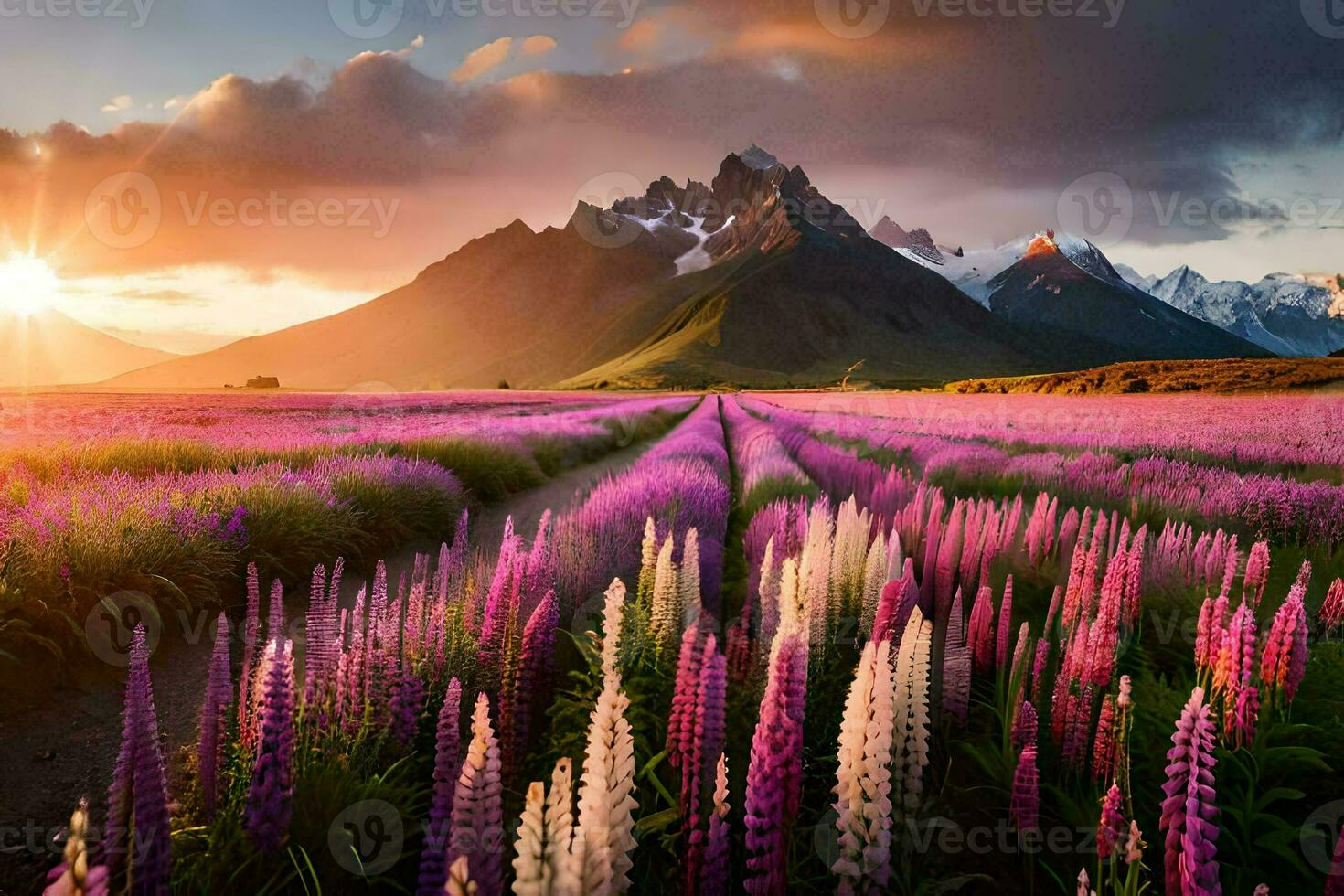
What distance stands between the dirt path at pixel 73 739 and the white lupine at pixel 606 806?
191 cm

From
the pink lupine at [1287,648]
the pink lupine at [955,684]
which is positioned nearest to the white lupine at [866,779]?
the pink lupine at [955,684]

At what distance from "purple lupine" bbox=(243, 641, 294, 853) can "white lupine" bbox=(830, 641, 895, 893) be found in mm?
1389

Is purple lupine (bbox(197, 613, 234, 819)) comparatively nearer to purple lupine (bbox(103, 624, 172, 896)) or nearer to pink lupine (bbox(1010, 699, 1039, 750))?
purple lupine (bbox(103, 624, 172, 896))

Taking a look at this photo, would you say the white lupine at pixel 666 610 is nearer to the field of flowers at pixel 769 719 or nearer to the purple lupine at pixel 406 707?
the field of flowers at pixel 769 719

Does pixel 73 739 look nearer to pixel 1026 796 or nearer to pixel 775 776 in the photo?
pixel 775 776

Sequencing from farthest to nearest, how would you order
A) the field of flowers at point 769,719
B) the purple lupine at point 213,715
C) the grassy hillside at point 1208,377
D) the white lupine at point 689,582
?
the grassy hillside at point 1208,377 → the white lupine at point 689,582 → the purple lupine at point 213,715 → the field of flowers at point 769,719

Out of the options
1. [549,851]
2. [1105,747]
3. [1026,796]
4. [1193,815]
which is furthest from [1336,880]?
[549,851]

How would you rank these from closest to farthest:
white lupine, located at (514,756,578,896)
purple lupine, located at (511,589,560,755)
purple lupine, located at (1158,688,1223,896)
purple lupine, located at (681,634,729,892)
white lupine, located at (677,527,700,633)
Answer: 1. white lupine, located at (514,756,578,896)
2. purple lupine, located at (1158,688,1223,896)
3. purple lupine, located at (681,634,729,892)
4. purple lupine, located at (511,589,560,755)
5. white lupine, located at (677,527,700,633)

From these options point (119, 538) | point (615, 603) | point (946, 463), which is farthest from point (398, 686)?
point (946, 463)

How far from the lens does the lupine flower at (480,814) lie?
110 centimetres

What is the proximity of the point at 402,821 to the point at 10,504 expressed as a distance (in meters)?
5.70

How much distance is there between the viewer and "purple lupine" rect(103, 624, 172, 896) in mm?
1307

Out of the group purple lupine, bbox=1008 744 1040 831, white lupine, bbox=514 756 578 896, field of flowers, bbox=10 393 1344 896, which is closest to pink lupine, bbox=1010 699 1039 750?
field of flowers, bbox=10 393 1344 896

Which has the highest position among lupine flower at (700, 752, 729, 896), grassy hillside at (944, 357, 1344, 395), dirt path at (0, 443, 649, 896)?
grassy hillside at (944, 357, 1344, 395)
